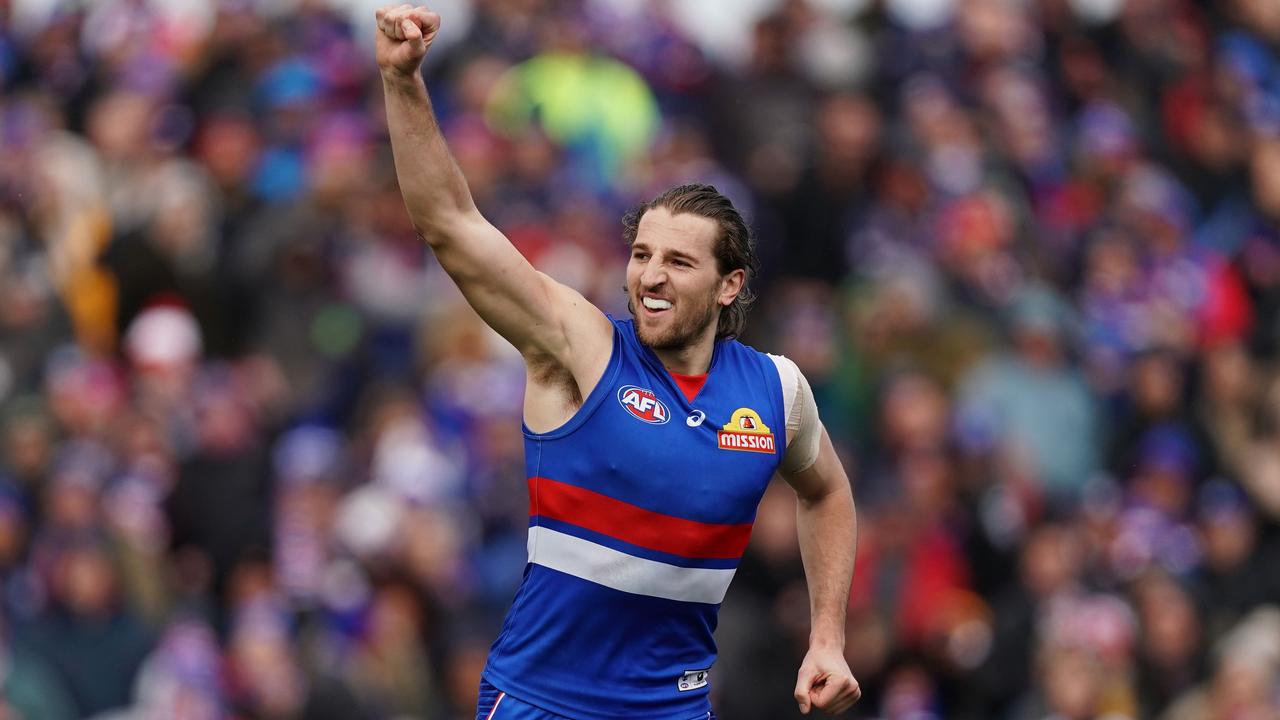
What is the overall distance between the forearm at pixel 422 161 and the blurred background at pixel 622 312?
247 inches

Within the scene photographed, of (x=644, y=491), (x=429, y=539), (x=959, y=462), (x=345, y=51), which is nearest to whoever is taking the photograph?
A: (x=644, y=491)

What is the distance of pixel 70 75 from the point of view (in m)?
15.8

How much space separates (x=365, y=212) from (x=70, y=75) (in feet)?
9.21

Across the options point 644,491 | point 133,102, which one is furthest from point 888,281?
point 644,491

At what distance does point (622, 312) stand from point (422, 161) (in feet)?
26.1

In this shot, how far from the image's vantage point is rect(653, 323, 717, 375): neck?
6918 mm

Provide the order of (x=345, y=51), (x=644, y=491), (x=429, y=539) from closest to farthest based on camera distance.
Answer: (x=644, y=491) → (x=429, y=539) → (x=345, y=51)

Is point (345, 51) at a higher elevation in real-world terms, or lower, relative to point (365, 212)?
higher

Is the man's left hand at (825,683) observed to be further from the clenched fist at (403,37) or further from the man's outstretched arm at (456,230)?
the clenched fist at (403,37)

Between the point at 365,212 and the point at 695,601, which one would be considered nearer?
the point at 695,601

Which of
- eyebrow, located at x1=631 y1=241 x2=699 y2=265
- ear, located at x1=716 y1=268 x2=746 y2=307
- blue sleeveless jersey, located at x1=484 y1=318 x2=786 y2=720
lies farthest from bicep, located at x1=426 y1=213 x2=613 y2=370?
ear, located at x1=716 y1=268 x2=746 y2=307

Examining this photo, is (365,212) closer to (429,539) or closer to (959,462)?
(429,539)

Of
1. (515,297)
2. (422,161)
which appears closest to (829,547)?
(515,297)

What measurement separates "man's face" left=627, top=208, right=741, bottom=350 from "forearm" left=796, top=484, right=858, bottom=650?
3.07 ft
